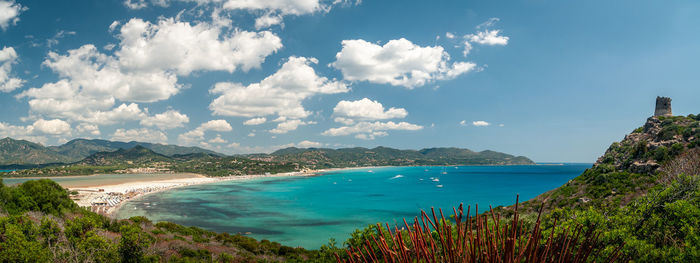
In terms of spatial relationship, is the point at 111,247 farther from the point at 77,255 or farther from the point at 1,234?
the point at 1,234

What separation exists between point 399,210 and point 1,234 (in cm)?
5779

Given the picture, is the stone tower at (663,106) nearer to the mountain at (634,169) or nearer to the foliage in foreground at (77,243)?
the mountain at (634,169)

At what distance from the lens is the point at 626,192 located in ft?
100

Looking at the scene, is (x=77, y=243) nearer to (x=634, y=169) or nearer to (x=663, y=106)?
(x=634, y=169)

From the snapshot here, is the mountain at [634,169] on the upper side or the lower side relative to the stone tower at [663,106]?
lower

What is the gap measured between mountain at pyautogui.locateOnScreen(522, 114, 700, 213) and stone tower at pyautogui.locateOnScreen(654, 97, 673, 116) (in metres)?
4.40

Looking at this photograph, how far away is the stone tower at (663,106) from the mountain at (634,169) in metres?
4.40

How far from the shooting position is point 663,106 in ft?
165

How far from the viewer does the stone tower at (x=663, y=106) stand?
49.7 meters

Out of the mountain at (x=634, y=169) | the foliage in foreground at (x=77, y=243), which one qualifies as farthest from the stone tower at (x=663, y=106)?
the foliage in foreground at (x=77, y=243)

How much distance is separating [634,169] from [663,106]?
25.5m

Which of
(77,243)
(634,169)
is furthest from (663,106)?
(77,243)

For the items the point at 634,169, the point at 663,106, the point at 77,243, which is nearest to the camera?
the point at 77,243

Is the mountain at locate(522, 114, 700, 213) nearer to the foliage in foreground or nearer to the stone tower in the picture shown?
the stone tower
